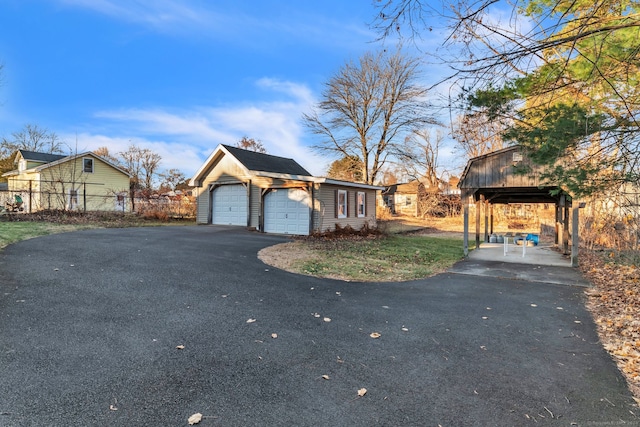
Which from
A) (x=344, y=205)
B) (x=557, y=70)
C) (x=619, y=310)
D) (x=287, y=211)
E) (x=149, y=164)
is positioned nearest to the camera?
(x=557, y=70)

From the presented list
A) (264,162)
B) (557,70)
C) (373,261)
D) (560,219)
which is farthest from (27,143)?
(560,219)

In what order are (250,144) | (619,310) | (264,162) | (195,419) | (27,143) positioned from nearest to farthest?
(195,419) < (619,310) < (264,162) < (27,143) < (250,144)

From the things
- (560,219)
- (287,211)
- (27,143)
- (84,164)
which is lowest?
(560,219)

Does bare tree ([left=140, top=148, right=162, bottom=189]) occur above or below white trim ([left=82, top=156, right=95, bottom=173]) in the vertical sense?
above

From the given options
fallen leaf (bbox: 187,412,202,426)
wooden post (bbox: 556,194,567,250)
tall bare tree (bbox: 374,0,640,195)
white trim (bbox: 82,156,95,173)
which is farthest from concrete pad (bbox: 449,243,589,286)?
white trim (bbox: 82,156,95,173)

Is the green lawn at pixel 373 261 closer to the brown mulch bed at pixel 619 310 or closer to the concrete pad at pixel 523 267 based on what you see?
the concrete pad at pixel 523 267

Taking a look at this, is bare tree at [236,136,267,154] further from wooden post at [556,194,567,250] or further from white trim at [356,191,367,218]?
wooden post at [556,194,567,250]

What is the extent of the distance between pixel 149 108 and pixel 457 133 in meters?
18.8

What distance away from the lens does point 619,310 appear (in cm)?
543

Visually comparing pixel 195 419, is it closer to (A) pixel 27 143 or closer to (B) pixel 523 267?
(B) pixel 523 267

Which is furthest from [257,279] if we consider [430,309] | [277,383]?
[277,383]

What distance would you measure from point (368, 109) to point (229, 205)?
15527mm

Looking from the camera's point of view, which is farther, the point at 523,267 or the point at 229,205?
the point at 229,205

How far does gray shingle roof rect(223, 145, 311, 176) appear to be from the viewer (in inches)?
695
